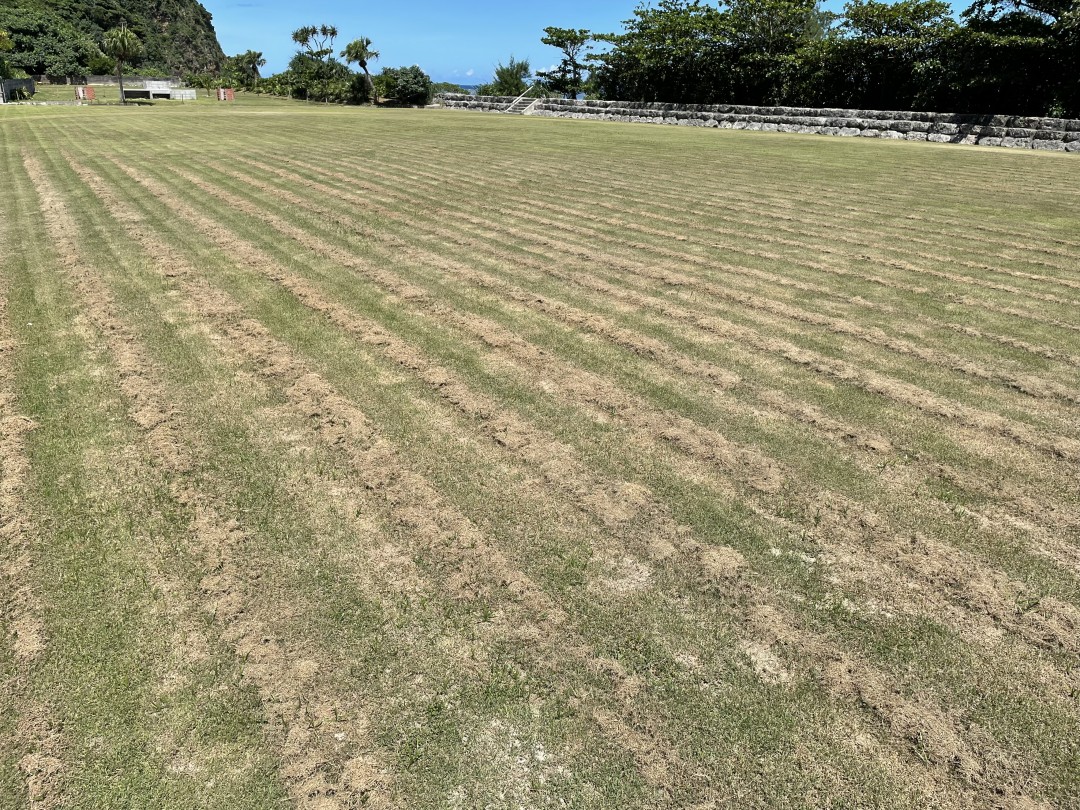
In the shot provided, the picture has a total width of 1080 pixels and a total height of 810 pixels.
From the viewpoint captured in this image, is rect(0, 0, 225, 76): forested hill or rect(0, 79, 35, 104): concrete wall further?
rect(0, 0, 225, 76): forested hill

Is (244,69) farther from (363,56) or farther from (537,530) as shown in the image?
(537,530)

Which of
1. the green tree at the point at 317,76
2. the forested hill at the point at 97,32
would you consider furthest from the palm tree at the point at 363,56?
the forested hill at the point at 97,32

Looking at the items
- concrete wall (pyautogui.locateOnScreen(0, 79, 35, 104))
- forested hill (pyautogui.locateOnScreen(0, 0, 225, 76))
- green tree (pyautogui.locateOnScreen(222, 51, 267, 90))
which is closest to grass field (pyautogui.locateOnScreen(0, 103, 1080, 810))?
concrete wall (pyautogui.locateOnScreen(0, 79, 35, 104))

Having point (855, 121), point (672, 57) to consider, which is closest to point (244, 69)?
point (672, 57)

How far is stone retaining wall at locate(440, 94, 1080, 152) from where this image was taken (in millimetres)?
23734

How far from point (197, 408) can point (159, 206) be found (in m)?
8.58

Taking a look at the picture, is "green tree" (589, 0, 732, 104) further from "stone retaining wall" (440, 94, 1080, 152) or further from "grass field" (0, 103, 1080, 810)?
"grass field" (0, 103, 1080, 810)

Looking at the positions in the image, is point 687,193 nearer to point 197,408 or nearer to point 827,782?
point 197,408

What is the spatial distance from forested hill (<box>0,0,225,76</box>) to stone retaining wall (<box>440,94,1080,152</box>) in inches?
3028

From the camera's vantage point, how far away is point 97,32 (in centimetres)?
10338

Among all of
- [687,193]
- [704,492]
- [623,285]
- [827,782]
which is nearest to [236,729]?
[827,782]

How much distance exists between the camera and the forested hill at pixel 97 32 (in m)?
81.6

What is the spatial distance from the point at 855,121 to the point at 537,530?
3211 cm

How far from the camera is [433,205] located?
496 inches
